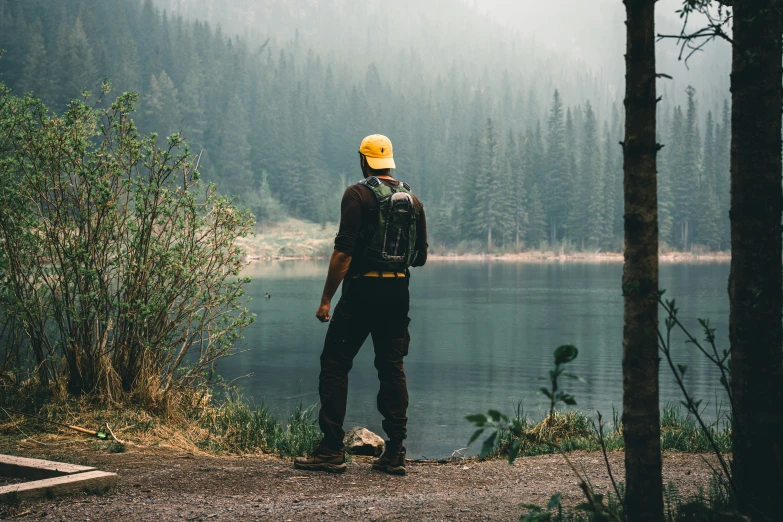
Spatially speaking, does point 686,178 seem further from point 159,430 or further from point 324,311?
point 324,311

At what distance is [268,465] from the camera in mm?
5965

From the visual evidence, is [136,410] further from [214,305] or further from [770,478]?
[770,478]

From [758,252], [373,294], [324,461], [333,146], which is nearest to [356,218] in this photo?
[373,294]

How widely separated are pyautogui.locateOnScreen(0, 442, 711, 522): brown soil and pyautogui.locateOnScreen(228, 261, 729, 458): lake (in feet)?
12.3

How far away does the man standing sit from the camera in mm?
5680

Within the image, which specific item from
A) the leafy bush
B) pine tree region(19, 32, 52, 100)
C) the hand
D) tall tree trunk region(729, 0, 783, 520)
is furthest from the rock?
pine tree region(19, 32, 52, 100)

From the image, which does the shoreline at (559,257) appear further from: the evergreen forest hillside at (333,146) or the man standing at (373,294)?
the man standing at (373,294)

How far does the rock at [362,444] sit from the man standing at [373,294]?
140 cm

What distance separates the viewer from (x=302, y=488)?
206 inches

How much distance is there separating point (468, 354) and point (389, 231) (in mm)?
16571

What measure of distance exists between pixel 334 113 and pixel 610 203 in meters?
57.0

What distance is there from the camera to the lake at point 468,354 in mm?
14414

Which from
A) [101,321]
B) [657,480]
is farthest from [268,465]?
[657,480]

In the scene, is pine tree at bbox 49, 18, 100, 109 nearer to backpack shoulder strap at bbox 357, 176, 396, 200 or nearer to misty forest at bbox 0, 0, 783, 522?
misty forest at bbox 0, 0, 783, 522
